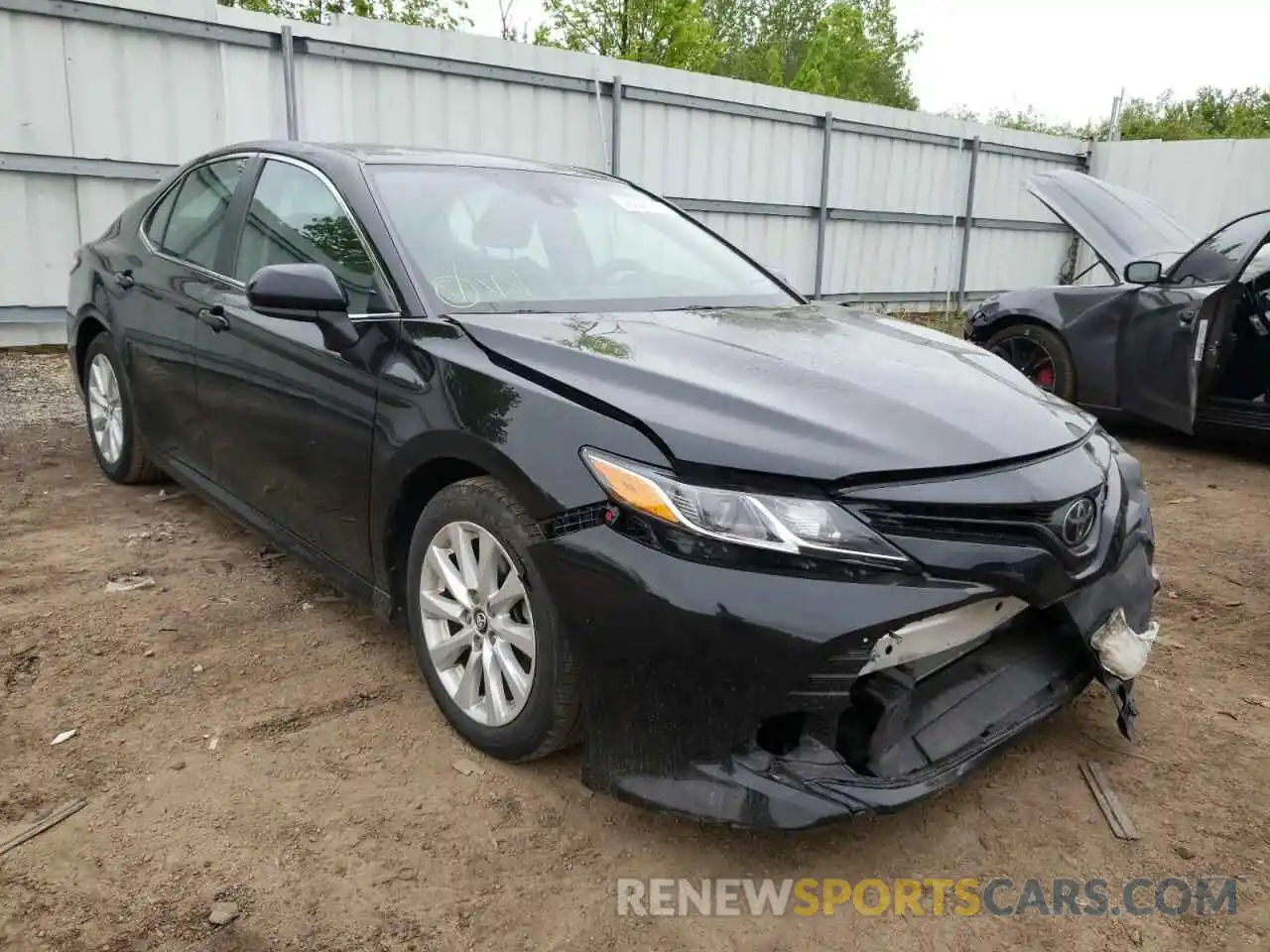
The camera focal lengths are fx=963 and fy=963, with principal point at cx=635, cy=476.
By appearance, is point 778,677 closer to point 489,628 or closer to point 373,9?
point 489,628

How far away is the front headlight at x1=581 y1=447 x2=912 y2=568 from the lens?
6.08 ft

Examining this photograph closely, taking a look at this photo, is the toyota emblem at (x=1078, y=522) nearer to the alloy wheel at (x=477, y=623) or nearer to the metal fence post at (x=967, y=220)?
the alloy wheel at (x=477, y=623)

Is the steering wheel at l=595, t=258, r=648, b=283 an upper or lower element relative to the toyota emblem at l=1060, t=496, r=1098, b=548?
upper

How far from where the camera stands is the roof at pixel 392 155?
3.09 m

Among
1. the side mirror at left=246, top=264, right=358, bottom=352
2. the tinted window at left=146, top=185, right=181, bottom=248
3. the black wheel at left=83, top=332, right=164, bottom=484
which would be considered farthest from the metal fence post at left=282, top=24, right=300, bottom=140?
the side mirror at left=246, top=264, right=358, bottom=352

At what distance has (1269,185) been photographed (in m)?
12.6

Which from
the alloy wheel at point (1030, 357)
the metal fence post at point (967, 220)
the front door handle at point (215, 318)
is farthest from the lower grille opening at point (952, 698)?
the metal fence post at point (967, 220)

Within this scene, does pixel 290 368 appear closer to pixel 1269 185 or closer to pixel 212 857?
pixel 212 857

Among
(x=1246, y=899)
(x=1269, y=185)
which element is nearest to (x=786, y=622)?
(x=1246, y=899)

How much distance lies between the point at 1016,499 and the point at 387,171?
210 centimetres

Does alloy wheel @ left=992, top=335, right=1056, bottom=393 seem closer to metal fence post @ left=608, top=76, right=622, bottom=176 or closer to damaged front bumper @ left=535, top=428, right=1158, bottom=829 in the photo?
metal fence post @ left=608, top=76, right=622, bottom=176

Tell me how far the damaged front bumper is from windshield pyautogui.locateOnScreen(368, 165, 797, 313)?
1.01 metres

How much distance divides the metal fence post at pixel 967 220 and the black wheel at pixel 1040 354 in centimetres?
685

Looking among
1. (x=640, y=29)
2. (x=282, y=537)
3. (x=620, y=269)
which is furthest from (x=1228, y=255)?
(x=640, y=29)
